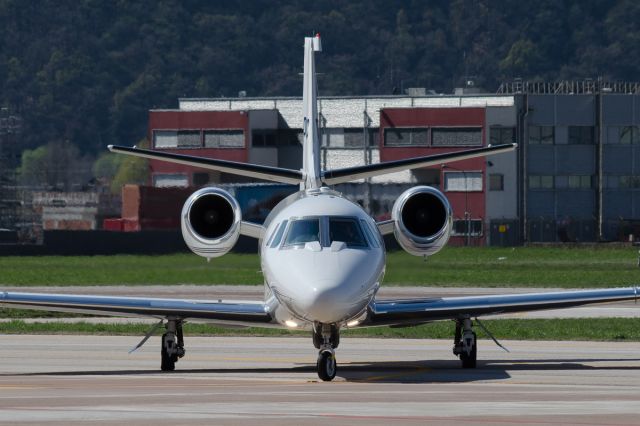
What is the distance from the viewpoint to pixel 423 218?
2552 cm

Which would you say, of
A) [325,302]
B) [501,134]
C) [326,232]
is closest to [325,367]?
[325,302]

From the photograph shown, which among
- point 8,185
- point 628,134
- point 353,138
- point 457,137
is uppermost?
point 628,134

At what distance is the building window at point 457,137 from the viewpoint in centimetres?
10881

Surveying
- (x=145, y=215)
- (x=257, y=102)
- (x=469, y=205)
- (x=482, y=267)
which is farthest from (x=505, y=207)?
(x=482, y=267)

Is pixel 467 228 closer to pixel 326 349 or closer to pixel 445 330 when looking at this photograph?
pixel 445 330

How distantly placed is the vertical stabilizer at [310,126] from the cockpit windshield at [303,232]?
11.6 feet

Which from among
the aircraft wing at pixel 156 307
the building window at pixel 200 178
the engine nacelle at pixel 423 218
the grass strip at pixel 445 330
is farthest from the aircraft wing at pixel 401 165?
the building window at pixel 200 178

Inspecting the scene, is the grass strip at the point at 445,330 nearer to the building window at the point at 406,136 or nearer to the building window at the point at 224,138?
the building window at the point at 406,136

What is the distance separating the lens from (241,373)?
79.8 ft

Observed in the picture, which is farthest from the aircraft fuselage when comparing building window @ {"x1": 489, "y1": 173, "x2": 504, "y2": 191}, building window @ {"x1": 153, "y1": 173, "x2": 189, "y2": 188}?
building window @ {"x1": 153, "y1": 173, "x2": 189, "y2": 188}

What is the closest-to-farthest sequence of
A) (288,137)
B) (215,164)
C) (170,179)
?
(215,164) < (170,179) < (288,137)

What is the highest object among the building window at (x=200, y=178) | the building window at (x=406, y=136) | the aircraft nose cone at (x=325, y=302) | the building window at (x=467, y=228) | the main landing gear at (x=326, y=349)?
the building window at (x=406, y=136)

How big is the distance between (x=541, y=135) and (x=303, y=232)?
92.0 metres

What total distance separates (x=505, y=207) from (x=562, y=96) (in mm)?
8903
